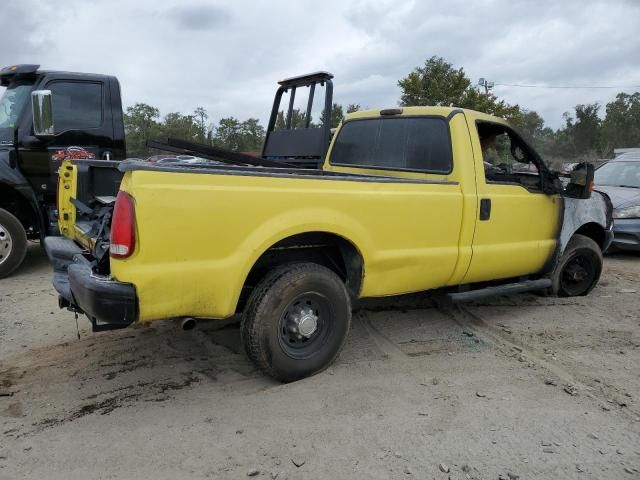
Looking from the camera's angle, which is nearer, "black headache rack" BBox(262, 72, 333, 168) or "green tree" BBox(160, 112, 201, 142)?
"black headache rack" BBox(262, 72, 333, 168)

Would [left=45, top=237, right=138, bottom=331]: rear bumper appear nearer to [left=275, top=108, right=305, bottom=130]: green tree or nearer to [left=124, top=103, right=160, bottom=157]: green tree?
[left=275, top=108, right=305, bottom=130]: green tree

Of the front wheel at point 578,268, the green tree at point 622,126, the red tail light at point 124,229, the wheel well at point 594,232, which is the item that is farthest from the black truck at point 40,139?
the green tree at point 622,126

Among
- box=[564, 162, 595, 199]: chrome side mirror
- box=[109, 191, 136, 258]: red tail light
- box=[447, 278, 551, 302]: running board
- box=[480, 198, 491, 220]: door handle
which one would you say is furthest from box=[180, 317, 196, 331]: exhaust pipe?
box=[564, 162, 595, 199]: chrome side mirror

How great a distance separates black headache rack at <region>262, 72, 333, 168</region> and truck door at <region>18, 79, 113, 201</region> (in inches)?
87.4

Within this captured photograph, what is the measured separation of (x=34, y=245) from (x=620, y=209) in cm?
908

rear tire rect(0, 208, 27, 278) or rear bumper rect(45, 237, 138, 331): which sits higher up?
rear bumper rect(45, 237, 138, 331)

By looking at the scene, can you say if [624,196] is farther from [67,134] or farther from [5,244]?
[5,244]

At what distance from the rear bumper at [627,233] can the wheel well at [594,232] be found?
238 cm

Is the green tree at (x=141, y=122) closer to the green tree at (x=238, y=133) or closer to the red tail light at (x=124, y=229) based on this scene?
the green tree at (x=238, y=133)

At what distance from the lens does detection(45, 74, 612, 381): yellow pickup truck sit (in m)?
2.85

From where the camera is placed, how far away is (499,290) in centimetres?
466

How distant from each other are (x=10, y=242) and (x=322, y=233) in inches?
178

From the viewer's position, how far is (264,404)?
322cm

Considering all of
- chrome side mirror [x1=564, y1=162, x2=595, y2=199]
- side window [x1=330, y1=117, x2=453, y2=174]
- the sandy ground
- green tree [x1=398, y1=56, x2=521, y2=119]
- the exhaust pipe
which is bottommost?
the sandy ground
